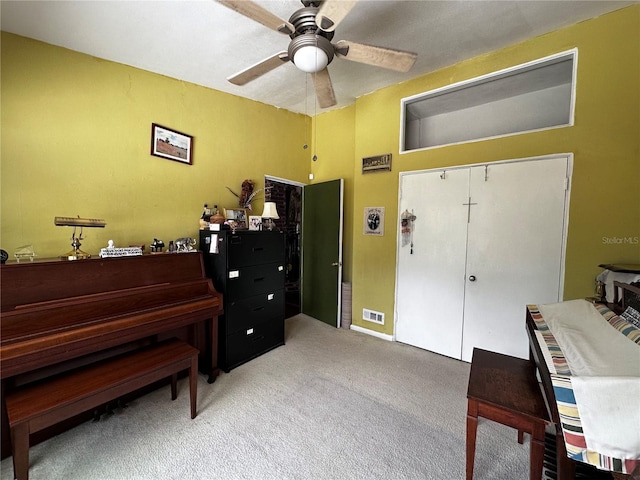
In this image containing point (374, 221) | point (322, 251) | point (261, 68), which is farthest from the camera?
point (322, 251)

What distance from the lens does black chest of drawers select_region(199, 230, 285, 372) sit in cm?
238

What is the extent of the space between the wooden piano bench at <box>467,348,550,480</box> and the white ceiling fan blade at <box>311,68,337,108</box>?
2099mm

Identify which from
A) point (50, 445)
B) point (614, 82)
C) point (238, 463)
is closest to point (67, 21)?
point (50, 445)

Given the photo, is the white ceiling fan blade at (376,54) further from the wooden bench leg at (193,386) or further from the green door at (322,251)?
the wooden bench leg at (193,386)

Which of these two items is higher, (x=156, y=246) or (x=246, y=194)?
(x=246, y=194)

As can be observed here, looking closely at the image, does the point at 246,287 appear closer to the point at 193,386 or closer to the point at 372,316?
the point at 193,386

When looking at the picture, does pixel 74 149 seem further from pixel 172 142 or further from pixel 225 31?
pixel 225 31

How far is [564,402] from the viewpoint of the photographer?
904 mm

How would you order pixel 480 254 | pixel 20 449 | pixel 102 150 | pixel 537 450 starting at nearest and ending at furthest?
1. pixel 537 450
2. pixel 20 449
3. pixel 102 150
4. pixel 480 254

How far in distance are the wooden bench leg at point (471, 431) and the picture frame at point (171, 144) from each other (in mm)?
3001

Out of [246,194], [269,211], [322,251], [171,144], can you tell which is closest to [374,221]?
[322,251]

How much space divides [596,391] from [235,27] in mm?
2831

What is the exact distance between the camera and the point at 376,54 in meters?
1.61

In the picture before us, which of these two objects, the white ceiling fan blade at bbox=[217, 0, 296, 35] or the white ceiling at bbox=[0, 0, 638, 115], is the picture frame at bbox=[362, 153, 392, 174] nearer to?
the white ceiling at bbox=[0, 0, 638, 115]
